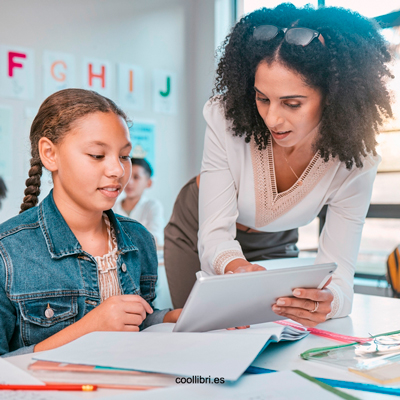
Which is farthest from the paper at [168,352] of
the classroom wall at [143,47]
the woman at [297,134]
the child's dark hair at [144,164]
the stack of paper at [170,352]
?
the child's dark hair at [144,164]

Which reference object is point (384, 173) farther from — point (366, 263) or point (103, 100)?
point (103, 100)

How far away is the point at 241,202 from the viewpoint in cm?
131

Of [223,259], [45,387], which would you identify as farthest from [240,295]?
[223,259]

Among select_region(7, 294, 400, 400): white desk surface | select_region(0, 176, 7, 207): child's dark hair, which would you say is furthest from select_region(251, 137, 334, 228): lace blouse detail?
select_region(0, 176, 7, 207): child's dark hair

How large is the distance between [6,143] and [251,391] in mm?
3359

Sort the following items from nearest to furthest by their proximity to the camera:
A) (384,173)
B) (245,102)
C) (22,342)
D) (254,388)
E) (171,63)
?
(254,388) < (22,342) < (245,102) < (384,173) < (171,63)

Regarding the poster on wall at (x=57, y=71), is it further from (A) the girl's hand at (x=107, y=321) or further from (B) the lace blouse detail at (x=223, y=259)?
(A) the girl's hand at (x=107, y=321)

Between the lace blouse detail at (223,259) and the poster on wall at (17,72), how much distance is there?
2.90 metres

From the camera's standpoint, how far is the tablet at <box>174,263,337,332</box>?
67cm

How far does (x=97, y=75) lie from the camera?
3857mm

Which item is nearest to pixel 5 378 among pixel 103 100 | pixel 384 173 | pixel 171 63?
pixel 103 100

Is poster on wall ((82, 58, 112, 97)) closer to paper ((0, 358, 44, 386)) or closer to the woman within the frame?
the woman

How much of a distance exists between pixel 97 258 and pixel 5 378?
46 centimetres

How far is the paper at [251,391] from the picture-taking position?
1.69 feet
